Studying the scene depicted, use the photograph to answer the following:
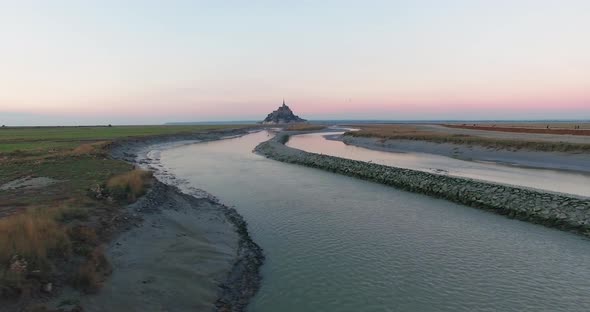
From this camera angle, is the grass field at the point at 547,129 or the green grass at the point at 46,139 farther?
the grass field at the point at 547,129

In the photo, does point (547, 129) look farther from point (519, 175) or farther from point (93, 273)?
point (93, 273)

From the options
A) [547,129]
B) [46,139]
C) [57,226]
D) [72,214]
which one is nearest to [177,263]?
[57,226]

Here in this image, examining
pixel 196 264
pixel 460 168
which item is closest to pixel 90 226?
pixel 196 264

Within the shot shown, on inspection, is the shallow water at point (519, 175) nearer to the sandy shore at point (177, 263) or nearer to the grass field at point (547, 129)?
the sandy shore at point (177, 263)

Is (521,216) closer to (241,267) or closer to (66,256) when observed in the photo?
(241,267)

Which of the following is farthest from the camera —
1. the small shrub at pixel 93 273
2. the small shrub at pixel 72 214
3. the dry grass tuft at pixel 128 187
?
the dry grass tuft at pixel 128 187

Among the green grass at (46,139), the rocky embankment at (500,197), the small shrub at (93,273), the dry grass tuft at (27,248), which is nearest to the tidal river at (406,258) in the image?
the rocky embankment at (500,197)

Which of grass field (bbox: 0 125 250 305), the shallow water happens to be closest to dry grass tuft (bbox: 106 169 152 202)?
grass field (bbox: 0 125 250 305)
